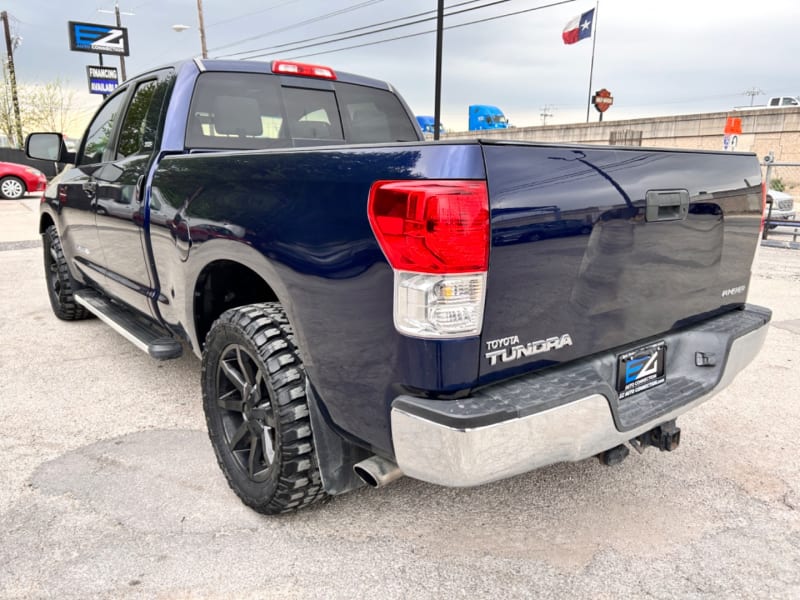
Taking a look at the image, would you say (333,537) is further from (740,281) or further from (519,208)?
(740,281)

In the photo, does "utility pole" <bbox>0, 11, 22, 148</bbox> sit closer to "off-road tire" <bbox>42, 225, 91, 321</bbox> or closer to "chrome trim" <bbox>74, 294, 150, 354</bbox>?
"off-road tire" <bbox>42, 225, 91, 321</bbox>

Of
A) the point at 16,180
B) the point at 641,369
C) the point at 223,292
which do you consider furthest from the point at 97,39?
the point at 641,369

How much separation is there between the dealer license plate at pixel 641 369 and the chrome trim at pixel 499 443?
0.28 metres

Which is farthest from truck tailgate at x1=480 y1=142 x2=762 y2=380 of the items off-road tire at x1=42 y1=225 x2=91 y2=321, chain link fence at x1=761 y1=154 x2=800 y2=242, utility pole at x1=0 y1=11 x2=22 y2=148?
utility pole at x1=0 y1=11 x2=22 y2=148

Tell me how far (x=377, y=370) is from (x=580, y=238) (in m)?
0.77

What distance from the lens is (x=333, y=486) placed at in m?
2.22

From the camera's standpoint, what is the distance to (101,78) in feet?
72.4

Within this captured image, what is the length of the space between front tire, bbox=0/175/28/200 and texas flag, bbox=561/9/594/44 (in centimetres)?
2563

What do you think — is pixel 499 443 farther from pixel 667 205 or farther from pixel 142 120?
pixel 142 120

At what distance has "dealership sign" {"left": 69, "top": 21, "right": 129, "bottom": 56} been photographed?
23062mm

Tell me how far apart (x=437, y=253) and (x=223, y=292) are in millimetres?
1585

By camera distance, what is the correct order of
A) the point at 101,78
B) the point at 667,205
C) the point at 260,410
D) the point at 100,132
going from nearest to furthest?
the point at 667,205, the point at 260,410, the point at 100,132, the point at 101,78

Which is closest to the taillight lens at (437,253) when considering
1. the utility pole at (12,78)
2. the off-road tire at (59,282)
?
the off-road tire at (59,282)

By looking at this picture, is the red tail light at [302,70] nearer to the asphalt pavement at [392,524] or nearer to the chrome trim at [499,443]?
the asphalt pavement at [392,524]
